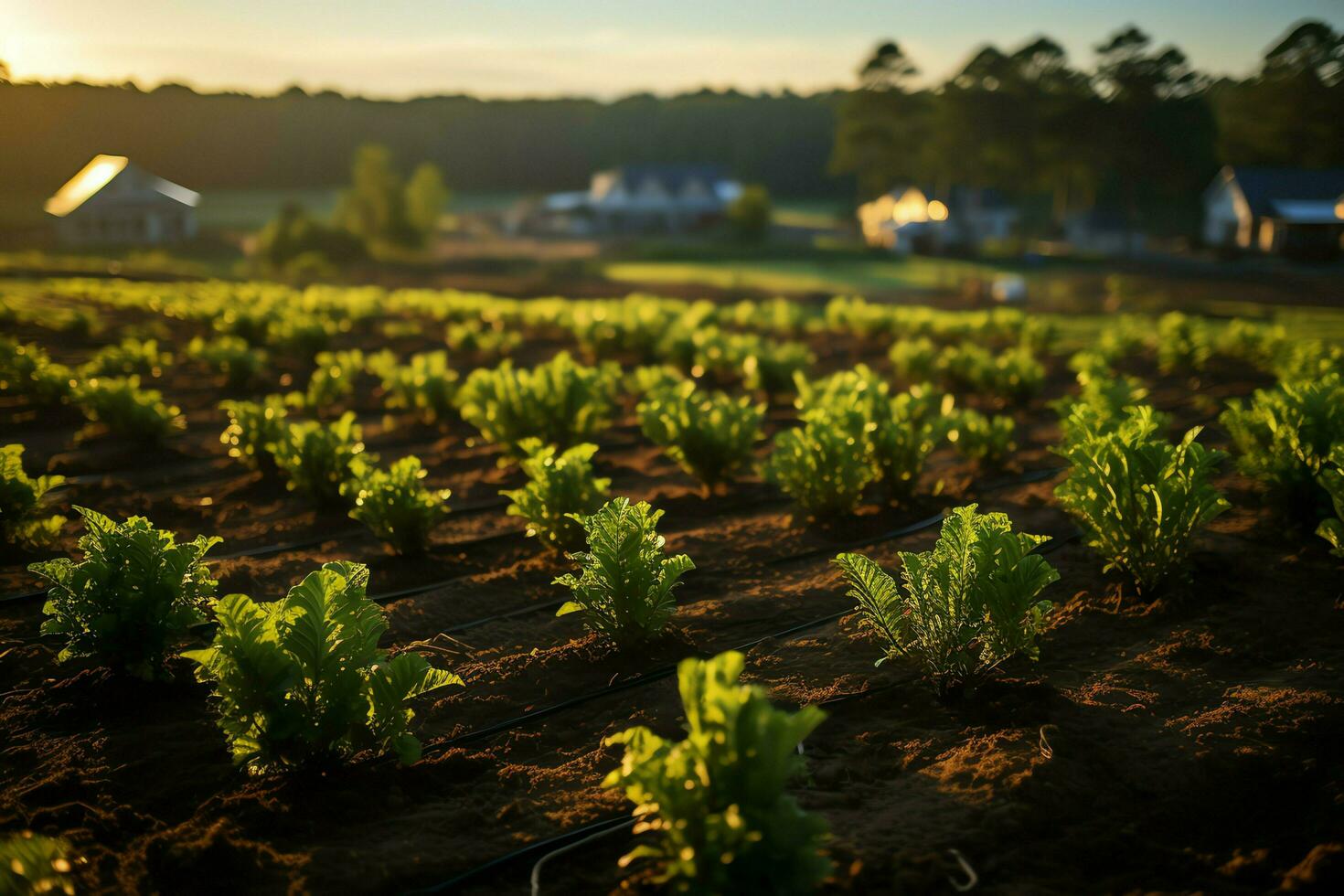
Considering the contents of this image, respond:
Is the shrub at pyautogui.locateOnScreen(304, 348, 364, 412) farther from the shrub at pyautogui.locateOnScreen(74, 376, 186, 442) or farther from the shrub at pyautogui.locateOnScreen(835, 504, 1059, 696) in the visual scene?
the shrub at pyautogui.locateOnScreen(835, 504, 1059, 696)

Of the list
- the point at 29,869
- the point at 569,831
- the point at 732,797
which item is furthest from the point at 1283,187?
the point at 29,869

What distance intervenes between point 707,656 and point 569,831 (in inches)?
65.1

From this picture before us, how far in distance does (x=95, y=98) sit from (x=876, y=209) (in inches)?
1539

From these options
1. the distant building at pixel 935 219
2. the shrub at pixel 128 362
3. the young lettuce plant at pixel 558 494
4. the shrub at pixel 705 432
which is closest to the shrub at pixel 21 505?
the young lettuce plant at pixel 558 494

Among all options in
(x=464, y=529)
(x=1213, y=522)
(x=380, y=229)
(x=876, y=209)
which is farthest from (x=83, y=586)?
(x=876, y=209)

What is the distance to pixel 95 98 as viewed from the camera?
40031 mm

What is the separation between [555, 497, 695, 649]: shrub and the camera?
4.93 meters

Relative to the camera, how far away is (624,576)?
16.5 feet

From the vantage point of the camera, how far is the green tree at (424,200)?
45562 millimetres

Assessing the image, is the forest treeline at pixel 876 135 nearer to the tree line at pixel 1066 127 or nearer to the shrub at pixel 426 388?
the tree line at pixel 1066 127

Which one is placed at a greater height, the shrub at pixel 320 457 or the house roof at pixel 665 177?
the house roof at pixel 665 177

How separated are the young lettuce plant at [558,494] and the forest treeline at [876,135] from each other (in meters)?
11.5

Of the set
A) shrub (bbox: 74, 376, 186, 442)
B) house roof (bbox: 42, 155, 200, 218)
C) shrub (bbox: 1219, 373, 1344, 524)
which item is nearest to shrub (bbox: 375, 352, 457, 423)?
shrub (bbox: 74, 376, 186, 442)

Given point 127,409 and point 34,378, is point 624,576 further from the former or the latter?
point 34,378
